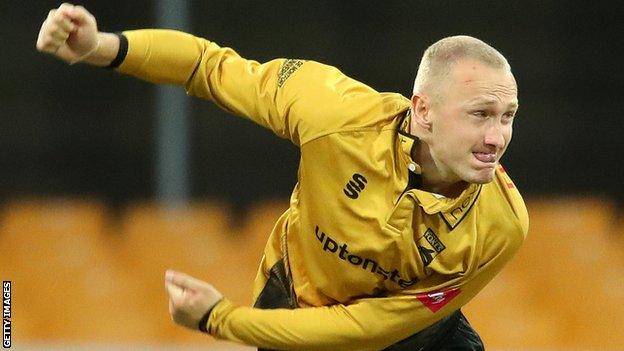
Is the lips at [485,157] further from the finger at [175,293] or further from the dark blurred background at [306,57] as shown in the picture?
the dark blurred background at [306,57]

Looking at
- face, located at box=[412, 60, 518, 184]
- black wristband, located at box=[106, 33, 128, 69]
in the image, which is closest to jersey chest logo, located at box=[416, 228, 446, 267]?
face, located at box=[412, 60, 518, 184]

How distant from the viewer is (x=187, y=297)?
318cm

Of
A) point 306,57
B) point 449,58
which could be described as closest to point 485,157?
point 449,58

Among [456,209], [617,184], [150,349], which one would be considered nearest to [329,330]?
[456,209]

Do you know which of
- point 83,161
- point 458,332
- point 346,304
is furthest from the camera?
point 83,161

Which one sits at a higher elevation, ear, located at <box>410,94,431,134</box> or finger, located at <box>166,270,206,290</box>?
ear, located at <box>410,94,431,134</box>

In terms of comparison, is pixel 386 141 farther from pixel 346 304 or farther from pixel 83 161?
pixel 83 161

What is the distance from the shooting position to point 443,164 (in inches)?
124

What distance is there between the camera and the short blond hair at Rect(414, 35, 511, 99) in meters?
3.10

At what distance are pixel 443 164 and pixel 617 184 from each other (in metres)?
2.77

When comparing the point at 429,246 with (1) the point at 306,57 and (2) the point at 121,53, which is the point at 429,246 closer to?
(2) the point at 121,53

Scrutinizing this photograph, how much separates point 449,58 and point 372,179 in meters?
0.36

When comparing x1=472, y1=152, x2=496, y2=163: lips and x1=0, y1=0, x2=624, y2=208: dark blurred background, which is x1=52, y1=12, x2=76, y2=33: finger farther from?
x1=0, y1=0, x2=624, y2=208: dark blurred background

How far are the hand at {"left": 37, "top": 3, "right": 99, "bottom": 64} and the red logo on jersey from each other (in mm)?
1048
